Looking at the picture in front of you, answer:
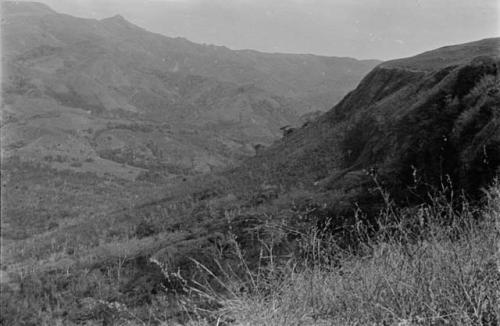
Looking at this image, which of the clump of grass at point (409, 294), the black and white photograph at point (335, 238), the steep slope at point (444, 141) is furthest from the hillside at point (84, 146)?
the clump of grass at point (409, 294)

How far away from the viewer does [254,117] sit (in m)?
188

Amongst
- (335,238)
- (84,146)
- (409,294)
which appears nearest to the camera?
(409,294)

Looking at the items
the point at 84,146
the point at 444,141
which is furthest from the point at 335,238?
the point at 84,146

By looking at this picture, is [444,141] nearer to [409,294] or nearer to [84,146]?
[409,294]

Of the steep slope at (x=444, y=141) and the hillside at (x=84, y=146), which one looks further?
the hillside at (x=84, y=146)

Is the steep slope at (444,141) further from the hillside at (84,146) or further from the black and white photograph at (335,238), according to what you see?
the hillside at (84,146)

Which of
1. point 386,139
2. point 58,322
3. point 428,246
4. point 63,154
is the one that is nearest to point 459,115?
point 386,139

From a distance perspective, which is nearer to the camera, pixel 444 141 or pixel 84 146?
pixel 444 141

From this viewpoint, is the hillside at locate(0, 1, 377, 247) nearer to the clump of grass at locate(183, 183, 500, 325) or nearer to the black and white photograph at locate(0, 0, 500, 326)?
the black and white photograph at locate(0, 0, 500, 326)

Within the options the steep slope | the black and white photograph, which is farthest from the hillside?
the steep slope

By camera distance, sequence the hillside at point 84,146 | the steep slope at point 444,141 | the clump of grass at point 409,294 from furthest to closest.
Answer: the hillside at point 84,146
the steep slope at point 444,141
the clump of grass at point 409,294

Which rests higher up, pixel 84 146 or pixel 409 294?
pixel 409 294

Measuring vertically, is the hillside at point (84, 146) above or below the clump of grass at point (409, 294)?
below

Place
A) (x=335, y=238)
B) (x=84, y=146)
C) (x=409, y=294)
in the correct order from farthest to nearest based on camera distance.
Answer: (x=84, y=146), (x=335, y=238), (x=409, y=294)
